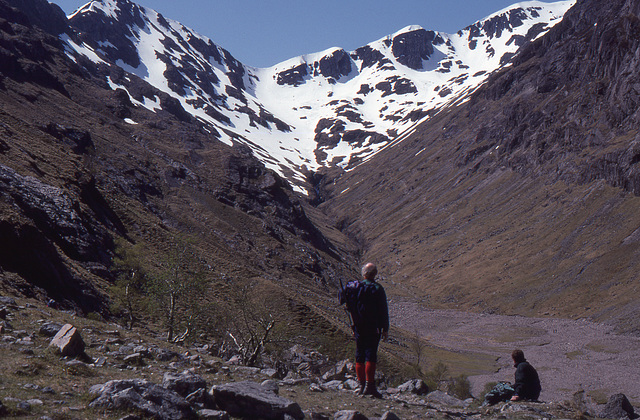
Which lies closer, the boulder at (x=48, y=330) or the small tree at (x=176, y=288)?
the boulder at (x=48, y=330)

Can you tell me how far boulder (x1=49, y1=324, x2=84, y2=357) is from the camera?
945 centimetres

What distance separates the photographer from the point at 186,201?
83.2 metres

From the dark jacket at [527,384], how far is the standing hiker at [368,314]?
529 centimetres

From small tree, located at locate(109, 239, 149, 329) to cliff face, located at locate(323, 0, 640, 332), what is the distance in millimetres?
→ 77098

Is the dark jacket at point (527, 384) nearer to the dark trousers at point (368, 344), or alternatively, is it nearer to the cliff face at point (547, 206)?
the dark trousers at point (368, 344)

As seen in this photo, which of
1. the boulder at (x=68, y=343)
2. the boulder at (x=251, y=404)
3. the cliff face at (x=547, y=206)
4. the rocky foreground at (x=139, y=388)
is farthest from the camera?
the cliff face at (x=547, y=206)

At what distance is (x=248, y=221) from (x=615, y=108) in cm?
11626

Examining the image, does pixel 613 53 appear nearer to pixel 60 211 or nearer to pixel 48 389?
pixel 60 211

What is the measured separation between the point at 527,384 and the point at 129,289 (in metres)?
22.7

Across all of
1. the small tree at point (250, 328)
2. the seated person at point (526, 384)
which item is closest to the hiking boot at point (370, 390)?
the seated person at point (526, 384)

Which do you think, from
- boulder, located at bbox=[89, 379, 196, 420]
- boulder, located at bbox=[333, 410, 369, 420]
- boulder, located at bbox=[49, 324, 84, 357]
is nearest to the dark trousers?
boulder, located at bbox=[333, 410, 369, 420]

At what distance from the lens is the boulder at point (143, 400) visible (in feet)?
21.7

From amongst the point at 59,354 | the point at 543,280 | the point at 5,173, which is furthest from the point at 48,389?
the point at 543,280

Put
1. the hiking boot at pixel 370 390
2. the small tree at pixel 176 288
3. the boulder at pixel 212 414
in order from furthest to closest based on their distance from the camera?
the small tree at pixel 176 288
the hiking boot at pixel 370 390
the boulder at pixel 212 414
